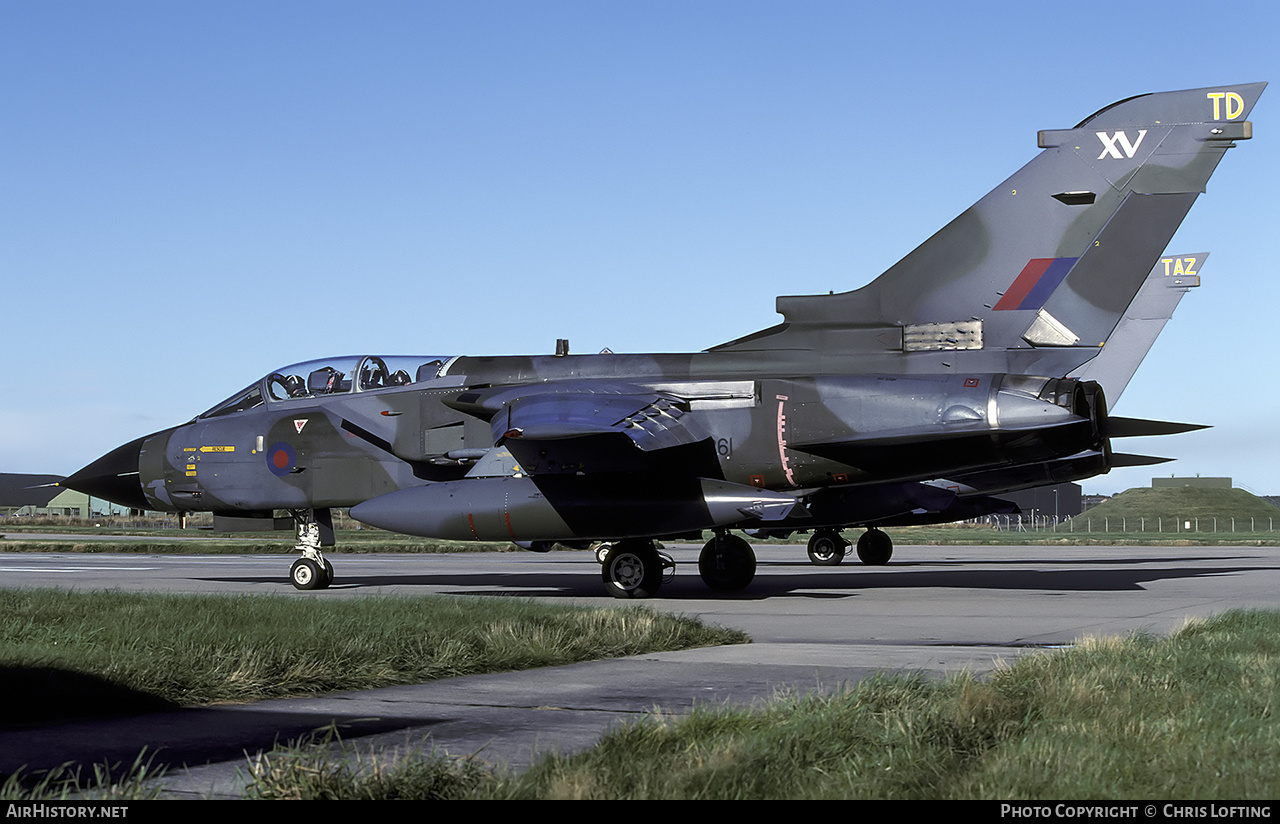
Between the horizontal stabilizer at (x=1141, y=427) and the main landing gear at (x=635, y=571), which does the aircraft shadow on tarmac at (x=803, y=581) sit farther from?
the horizontal stabilizer at (x=1141, y=427)

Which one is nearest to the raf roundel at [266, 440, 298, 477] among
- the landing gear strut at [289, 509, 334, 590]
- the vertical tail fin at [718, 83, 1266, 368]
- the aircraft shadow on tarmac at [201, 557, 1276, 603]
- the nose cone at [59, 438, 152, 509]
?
the landing gear strut at [289, 509, 334, 590]

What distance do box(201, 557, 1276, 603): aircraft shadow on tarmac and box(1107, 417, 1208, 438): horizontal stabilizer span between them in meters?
2.59

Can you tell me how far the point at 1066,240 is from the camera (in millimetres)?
16406

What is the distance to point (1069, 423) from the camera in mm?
14695

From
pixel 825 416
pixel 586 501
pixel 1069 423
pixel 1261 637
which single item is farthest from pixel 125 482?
pixel 1261 637

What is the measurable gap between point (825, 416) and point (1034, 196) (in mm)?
4223

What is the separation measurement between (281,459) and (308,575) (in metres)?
1.93

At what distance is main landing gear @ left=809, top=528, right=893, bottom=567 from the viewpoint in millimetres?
28719

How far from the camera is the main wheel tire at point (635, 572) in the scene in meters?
18.0

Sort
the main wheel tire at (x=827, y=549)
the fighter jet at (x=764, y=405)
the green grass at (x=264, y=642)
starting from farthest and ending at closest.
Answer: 1. the main wheel tire at (x=827, y=549)
2. the fighter jet at (x=764, y=405)
3. the green grass at (x=264, y=642)

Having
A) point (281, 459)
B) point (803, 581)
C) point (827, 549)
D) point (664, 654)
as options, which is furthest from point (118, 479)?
point (827, 549)

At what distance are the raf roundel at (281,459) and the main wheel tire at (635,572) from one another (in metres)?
5.49

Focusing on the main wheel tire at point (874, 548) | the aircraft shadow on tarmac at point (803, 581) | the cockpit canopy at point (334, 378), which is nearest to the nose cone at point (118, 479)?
the cockpit canopy at point (334, 378)
